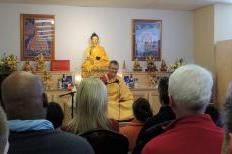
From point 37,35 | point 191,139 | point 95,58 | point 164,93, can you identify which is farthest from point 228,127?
point 37,35

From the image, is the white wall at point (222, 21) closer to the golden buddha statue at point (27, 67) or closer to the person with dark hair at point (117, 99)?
the person with dark hair at point (117, 99)

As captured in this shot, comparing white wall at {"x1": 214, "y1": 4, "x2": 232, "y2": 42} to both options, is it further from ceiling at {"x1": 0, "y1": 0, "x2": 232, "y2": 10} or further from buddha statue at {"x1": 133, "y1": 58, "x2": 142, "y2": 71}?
buddha statue at {"x1": 133, "y1": 58, "x2": 142, "y2": 71}

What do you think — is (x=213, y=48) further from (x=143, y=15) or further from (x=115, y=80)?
(x=115, y=80)

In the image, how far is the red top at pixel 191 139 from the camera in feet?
4.99

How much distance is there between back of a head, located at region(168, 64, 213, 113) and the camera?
161 centimetres

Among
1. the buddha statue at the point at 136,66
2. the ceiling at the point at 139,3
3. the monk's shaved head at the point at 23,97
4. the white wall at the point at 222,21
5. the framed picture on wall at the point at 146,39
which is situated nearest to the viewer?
the monk's shaved head at the point at 23,97

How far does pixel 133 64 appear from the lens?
827 centimetres

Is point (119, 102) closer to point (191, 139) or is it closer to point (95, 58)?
point (95, 58)

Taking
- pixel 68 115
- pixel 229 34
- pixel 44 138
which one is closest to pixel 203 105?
pixel 44 138

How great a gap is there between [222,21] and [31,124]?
6.91 meters


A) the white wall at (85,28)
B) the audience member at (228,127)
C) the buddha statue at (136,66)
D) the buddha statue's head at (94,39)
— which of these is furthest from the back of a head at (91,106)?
the buddha statue at (136,66)

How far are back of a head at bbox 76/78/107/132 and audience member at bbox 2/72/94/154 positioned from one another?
26.0 inches

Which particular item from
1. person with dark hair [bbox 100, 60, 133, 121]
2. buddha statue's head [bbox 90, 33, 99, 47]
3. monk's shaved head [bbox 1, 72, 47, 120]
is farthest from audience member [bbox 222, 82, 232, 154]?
buddha statue's head [bbox 90, 33, 99, 47]

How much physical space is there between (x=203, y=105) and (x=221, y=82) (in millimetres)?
6363
